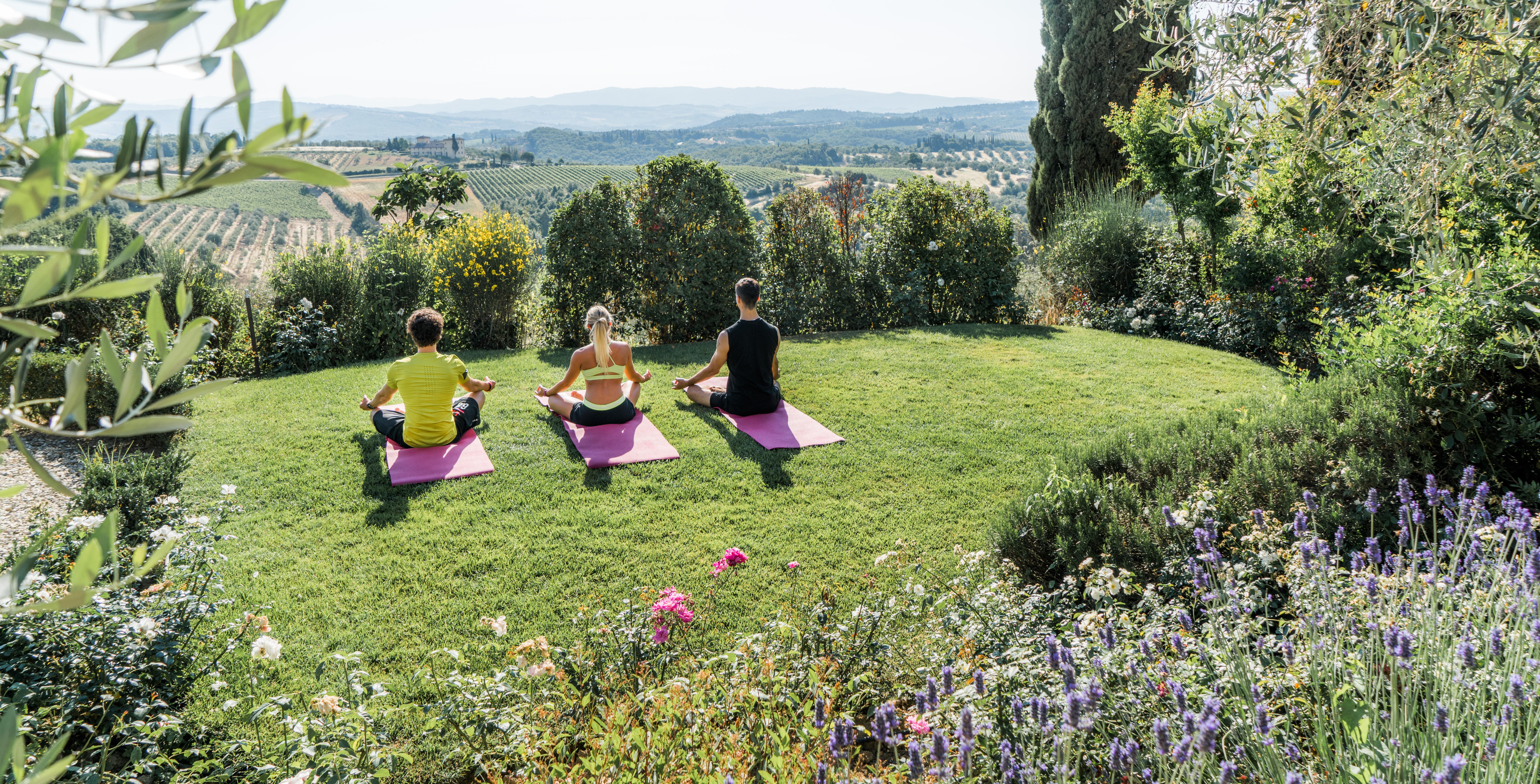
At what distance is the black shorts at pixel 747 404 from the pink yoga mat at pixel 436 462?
2.15 m

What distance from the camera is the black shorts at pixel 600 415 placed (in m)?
6.88

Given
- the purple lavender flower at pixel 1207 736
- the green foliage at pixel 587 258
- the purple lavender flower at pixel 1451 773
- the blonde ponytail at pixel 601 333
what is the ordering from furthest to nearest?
the green foliage at pixel 587 258 < the blonde ponytail at pixel 601 333 < the purple lavender flower at pixel 1207 736 < the purple lavender flower at pixel 1451 773

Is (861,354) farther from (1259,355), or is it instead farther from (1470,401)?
(1470,401)

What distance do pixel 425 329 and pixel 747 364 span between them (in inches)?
105

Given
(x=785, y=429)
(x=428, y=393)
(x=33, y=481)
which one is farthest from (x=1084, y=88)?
(x=33, y=481)

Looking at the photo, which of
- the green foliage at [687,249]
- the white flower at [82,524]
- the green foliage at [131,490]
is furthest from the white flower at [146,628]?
the green foliage at [687,249]

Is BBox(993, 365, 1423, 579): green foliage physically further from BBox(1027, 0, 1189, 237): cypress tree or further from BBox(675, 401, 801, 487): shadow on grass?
BBox(1027, 0, 1189, 237): cypress tree

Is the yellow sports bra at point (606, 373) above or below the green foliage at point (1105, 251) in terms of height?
below

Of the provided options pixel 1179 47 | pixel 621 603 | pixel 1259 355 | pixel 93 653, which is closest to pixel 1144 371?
pixel 1259 355

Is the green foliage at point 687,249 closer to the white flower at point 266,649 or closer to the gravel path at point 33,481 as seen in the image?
the gravel path at point 33,481

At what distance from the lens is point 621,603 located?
412 centimetres

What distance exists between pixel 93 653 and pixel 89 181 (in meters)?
2.93

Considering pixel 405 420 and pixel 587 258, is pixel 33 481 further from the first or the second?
pixel 587 258

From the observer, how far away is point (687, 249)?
1088 centimetres
